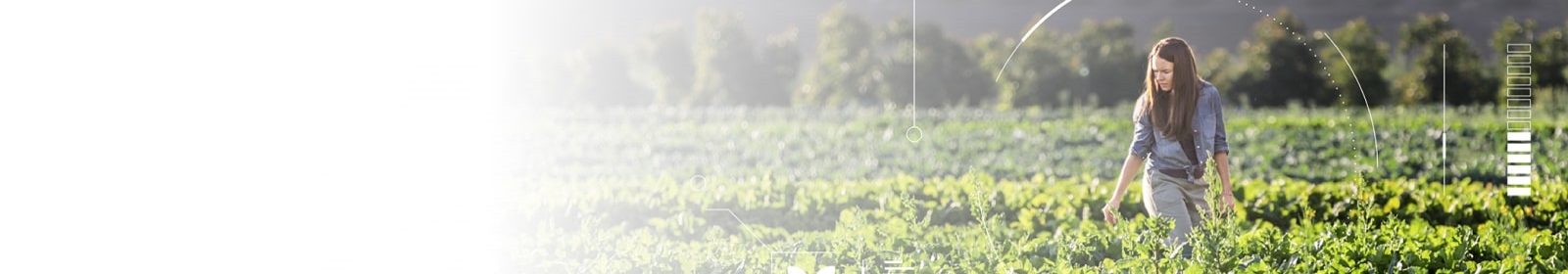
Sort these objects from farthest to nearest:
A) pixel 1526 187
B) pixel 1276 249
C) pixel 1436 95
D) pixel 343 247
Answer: pixel 1436 95, pixel 1526 187, pixel 343 247, pixel 1276 249

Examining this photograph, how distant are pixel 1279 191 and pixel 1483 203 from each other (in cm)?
95

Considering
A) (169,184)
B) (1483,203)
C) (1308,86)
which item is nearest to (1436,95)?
(1308,86)

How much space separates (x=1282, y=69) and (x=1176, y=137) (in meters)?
23.2

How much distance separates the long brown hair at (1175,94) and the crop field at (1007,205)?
430 mm

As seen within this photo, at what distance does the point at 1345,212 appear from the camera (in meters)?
7.67

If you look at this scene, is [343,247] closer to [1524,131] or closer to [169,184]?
[169,184]

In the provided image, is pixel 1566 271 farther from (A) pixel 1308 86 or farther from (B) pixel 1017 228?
(A) pixel 1308 86

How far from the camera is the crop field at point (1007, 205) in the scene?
16.3 feet

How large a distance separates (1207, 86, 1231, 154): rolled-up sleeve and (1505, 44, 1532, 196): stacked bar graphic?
190 cm

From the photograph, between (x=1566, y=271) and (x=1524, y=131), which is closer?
(x=1566, y=271)

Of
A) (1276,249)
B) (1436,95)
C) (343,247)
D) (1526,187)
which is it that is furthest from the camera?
(1436,95)

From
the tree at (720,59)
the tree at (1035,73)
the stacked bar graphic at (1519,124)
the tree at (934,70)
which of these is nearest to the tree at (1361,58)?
the tree at (1035,73)

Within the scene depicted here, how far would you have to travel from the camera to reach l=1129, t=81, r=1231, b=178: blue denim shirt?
5500 millimetres

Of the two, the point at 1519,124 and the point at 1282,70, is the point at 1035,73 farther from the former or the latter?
the point at 1519,124
